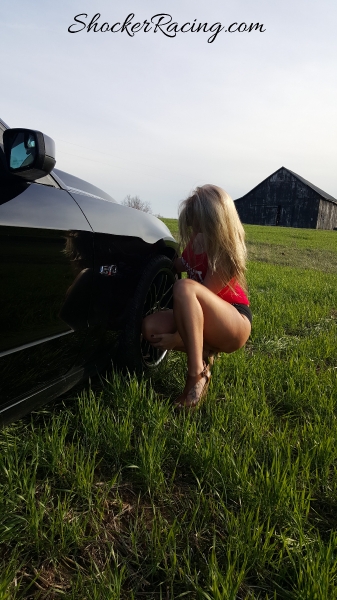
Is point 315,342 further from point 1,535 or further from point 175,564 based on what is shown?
point 1,535

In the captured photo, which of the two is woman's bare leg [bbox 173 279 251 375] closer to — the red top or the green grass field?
the red top

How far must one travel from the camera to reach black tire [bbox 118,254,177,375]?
8.57 ft

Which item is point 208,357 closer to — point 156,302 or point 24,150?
point 156,302

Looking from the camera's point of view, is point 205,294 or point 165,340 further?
point 165,340

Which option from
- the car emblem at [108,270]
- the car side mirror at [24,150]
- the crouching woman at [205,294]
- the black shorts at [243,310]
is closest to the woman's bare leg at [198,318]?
the crouching woman at [205,294]

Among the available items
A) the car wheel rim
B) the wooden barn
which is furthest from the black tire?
the wooden barn

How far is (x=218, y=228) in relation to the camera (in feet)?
8.29


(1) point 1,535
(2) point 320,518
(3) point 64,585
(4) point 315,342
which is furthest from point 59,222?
(4) point 315,342

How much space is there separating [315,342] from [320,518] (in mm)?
2358

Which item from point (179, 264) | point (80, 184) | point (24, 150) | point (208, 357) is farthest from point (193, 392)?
point (80, 184)

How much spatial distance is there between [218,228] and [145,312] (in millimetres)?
759

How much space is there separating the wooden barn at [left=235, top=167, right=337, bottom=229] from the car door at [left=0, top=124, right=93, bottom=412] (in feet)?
166

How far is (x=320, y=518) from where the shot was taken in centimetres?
173

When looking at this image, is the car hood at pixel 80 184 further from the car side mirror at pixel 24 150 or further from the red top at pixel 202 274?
the car side mirror at pixel 24 150
